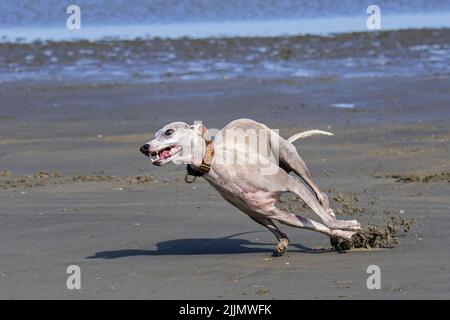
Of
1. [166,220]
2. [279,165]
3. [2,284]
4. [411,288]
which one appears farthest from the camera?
[166,220]

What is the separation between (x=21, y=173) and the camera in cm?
1255

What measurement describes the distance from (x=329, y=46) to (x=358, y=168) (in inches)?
521

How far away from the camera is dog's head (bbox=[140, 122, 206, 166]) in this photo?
7852mm

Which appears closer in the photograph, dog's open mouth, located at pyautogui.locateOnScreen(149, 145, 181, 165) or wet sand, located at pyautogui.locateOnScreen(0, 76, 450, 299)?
wet sand, located at pyautogui.locateOnScreen(0, 76, 450, 299)

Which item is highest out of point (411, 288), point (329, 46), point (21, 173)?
point (329, 46)

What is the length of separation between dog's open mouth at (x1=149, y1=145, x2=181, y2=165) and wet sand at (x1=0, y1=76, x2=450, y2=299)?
2.59 feet

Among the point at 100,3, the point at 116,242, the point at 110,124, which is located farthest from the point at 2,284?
the point at 100,3

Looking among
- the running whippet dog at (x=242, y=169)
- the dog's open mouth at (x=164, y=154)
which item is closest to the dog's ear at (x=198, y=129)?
the running whippet dog at (x=242, y=169)

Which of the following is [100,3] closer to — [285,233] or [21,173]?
[21,173]

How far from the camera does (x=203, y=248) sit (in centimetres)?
873
